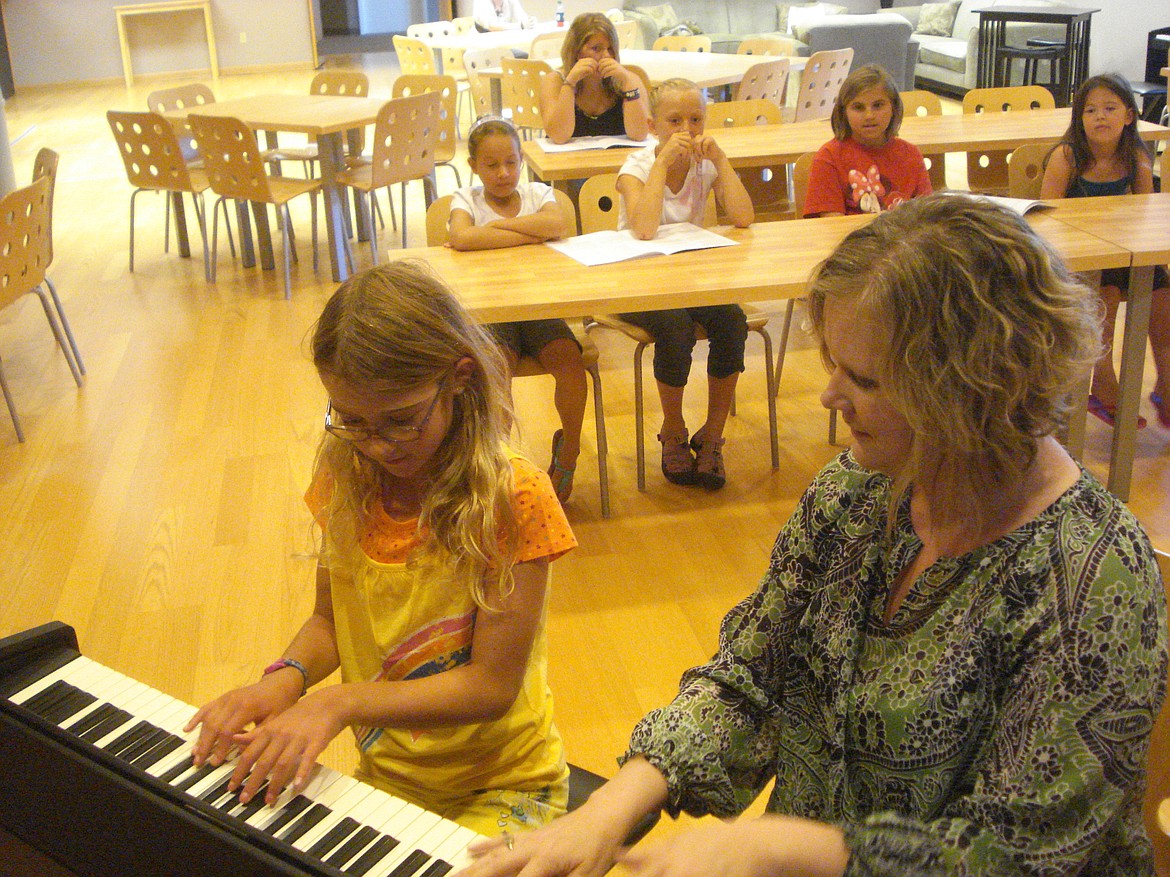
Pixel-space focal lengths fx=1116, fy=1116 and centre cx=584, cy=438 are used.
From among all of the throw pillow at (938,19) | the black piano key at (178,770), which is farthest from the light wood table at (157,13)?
the black piano key at (178,770)

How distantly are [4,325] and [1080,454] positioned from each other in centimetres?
461

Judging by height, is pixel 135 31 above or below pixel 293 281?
above

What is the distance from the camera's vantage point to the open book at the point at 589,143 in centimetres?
469

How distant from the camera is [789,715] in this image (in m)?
1.14

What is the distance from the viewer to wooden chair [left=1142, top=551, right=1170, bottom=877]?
3.79 ft

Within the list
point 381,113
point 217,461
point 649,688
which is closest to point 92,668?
point 649,688

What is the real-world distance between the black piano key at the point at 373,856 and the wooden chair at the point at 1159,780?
2.50ft

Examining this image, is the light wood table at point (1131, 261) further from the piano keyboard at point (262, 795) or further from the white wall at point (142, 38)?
the white wall at point (142, 38)

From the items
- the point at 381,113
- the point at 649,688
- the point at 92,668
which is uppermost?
the point at 381,113

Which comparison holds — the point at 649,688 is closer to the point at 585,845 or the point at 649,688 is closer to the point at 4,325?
the point at 585,845

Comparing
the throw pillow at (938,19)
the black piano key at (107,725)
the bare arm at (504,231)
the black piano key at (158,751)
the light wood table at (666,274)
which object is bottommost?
the black piano key at (158,751)

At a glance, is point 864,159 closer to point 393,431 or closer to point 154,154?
point 393,431

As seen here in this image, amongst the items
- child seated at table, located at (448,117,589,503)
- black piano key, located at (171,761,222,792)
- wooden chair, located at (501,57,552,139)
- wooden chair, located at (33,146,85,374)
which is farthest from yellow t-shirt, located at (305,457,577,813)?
wooden chair, located at (501,57,552,139)

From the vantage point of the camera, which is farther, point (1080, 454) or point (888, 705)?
point (1080, 454)
